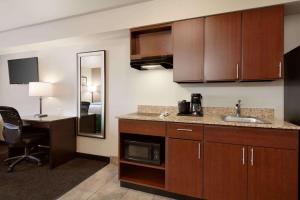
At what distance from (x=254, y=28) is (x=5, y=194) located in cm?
348

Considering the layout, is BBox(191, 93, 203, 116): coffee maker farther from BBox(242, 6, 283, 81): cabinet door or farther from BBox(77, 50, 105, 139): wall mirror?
BBox(77, 50, 105, 139): wall mirror

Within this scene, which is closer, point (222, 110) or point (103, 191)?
point (103, 191)

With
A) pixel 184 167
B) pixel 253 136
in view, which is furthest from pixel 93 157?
pixel 253 136

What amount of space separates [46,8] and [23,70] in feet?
6.54

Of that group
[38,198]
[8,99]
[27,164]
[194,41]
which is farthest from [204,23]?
[8,99]

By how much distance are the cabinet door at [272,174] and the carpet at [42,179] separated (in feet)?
7.06

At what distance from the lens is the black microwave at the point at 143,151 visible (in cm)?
218

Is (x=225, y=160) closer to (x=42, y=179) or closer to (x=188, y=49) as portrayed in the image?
(x=188, y=49)

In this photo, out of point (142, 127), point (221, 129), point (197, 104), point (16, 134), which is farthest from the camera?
point (16, 134)

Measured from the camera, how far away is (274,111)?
2.20 metres

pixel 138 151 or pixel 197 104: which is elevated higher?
pixel 197 104

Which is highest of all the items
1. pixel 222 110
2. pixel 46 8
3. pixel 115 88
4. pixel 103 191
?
pixel 46 8

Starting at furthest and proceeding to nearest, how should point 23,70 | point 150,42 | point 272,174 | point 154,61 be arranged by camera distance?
1. point 23,70
2. point 150,42
3. point 154,61
4. point 272,174

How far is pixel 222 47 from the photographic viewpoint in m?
2.09
